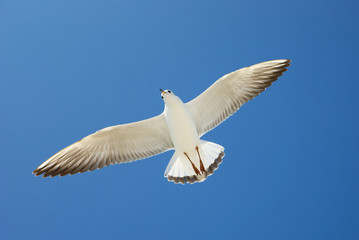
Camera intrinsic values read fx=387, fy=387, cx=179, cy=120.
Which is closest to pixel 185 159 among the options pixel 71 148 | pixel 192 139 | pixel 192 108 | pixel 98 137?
pixel 192 139

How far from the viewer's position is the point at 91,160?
6.30 m

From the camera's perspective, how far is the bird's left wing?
617cm

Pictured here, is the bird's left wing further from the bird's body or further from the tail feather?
the tail feather

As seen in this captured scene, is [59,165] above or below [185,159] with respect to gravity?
above

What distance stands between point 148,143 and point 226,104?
4.86 ft

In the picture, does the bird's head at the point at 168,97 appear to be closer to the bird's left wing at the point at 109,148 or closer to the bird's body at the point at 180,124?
the bird's body at the point at 180,124

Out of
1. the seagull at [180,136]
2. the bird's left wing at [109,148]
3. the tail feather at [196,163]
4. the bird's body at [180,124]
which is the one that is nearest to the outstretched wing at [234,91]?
the seagull at [180,136]

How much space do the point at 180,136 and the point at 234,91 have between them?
119 centimetres

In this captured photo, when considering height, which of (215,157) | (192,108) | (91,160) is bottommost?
(215,157)

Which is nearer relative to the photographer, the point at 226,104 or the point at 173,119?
the point at 173,119

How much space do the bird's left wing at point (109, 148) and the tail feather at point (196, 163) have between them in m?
0.45

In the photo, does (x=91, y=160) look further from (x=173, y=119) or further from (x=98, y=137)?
(x=173, y=119)

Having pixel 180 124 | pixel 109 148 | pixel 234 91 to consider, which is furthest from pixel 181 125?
pixel 109 148

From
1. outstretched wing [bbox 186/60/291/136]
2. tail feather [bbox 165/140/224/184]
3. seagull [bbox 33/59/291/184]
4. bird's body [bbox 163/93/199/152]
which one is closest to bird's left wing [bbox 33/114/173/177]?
seagull [bbox 33/59/291/184]
